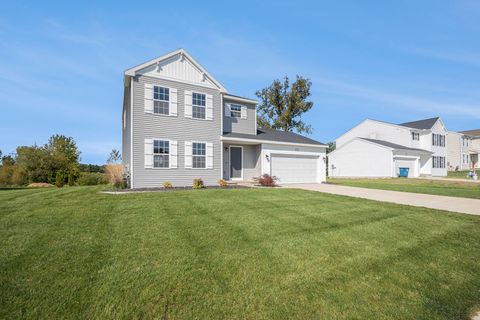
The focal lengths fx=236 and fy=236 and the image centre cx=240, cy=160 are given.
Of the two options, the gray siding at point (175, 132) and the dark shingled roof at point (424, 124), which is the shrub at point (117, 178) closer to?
the gray siding at point (175, 132)

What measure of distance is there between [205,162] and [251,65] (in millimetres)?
6960

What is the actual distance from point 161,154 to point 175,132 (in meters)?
1.53

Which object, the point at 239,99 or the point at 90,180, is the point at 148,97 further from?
the point at 90,180

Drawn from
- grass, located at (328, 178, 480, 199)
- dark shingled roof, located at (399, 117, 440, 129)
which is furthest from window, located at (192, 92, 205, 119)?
dark shingled roof, located at (399, 117, 440, 129)

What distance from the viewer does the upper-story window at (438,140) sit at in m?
33.8

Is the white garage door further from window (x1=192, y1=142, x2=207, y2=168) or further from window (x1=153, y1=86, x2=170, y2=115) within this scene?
window (x1=153, y1=86, x2=170, y2=115)

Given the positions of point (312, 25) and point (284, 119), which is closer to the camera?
point (312, 25)

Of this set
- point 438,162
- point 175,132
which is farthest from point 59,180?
point 438,162

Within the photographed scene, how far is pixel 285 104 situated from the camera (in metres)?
36.0

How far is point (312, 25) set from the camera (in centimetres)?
1292

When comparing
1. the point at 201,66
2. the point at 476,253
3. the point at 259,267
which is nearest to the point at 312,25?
the point at 201,66

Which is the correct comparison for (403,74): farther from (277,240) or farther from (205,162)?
(277,240)

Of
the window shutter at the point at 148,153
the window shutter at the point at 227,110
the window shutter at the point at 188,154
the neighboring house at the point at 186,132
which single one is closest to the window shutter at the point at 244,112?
the neighboring house at the point at 186,132

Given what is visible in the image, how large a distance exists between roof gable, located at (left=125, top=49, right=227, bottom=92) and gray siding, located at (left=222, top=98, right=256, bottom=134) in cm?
249
